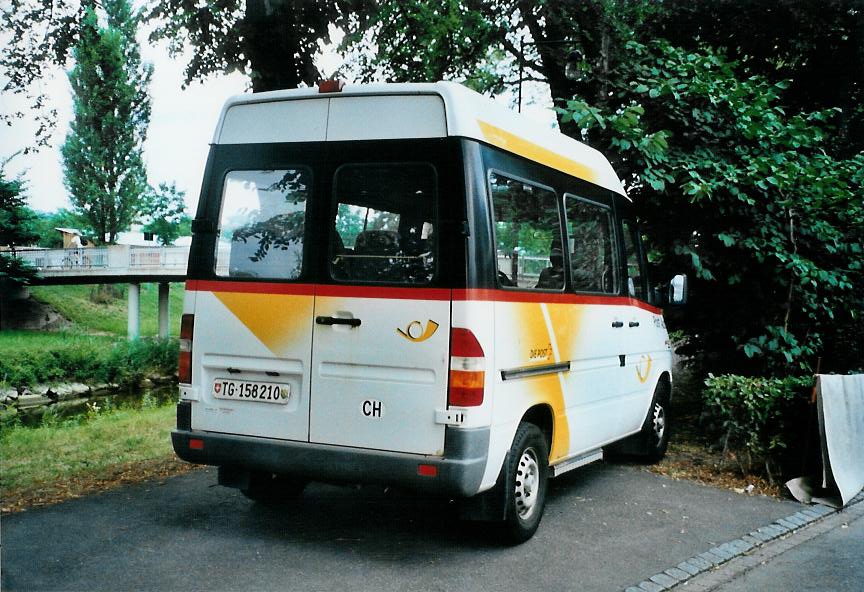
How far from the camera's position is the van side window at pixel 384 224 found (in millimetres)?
5066

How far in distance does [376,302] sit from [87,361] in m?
28.6

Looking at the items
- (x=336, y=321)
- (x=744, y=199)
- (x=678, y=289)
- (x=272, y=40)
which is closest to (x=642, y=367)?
(x=678, y=289)

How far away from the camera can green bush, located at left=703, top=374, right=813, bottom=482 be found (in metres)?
7.74

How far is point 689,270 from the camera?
9625mm

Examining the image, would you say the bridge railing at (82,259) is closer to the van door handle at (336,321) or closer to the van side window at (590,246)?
the van side window at (590,246)

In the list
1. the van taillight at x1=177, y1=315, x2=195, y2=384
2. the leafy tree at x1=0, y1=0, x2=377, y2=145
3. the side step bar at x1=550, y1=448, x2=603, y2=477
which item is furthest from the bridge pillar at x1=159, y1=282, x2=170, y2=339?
the van taillight at x1=177, y1=315, x2=195, y2=384

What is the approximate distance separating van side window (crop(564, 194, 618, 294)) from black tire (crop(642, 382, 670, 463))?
178 cm

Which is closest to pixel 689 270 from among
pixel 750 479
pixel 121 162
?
pixel 750 479

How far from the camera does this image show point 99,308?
161ft

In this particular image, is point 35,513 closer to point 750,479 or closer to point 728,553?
point 728,553

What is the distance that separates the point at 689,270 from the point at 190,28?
673 cm

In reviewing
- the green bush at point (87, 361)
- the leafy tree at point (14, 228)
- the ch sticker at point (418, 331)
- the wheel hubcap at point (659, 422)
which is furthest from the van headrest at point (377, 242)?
the green bush at point (87, 361)

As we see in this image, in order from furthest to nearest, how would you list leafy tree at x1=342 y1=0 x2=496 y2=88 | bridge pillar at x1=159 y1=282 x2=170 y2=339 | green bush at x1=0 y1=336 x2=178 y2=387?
bridge pillar at x1=159 y1=282 x2=170 y2=339
green bush at x1=0 y1=336 x2=178 y2=387
leafy tree at x1=342 y1=0 x2=496 y2=88

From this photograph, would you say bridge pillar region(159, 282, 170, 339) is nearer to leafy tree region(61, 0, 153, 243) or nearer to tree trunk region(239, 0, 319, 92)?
leafy tree region(61, 0, 153, 243)
